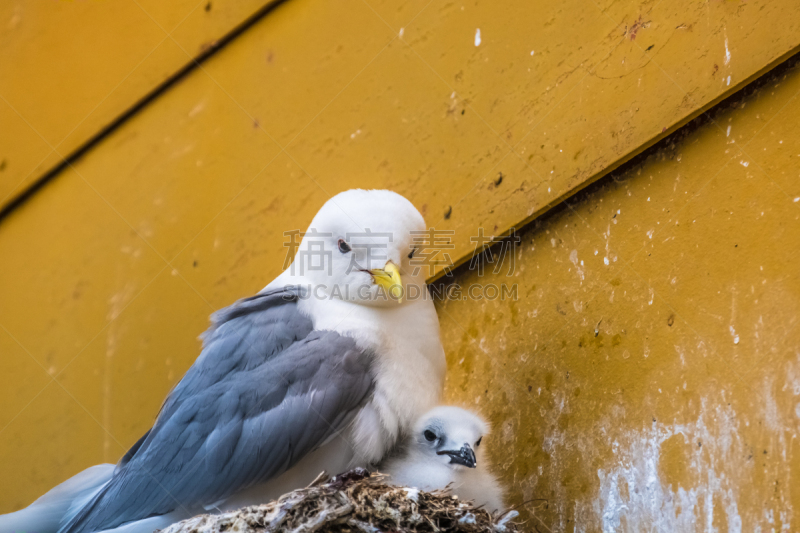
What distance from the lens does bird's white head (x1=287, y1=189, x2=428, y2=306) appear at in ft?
5.87

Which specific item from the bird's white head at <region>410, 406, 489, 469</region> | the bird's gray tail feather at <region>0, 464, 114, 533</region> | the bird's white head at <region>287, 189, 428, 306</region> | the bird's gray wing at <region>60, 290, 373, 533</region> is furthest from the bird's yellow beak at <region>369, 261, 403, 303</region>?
the bird's gray tail feather at <region>0, 464, 114, 533</region>

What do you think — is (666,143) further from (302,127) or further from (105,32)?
(105,32)

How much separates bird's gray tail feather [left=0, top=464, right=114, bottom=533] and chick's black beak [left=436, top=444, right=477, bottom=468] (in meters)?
0.91

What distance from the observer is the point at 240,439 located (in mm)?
1600

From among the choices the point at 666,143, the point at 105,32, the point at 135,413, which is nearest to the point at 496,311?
the point at 666,143

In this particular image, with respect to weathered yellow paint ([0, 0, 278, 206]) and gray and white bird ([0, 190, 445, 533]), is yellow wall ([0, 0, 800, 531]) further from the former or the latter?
gray and white bird ([0, 190, 445, 533])

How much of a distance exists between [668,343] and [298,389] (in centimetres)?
85

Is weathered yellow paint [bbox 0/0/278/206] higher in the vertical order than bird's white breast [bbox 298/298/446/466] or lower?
higher

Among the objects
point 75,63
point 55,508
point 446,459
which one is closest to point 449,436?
point 446,459

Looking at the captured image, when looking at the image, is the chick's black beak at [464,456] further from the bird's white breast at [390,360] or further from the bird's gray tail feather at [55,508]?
the bird's gray tail feather at [55,508]

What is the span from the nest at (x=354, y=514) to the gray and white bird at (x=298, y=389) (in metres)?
0.19

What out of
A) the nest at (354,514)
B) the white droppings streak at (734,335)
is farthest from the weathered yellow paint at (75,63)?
the white droppings streak at (734,335)

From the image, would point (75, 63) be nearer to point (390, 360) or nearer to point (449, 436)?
point (390, 360)

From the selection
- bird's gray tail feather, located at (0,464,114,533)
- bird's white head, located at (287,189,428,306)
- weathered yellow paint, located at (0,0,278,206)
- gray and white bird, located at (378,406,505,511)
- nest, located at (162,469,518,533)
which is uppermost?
weathered yellow paint, located at (0,0,278,206)
